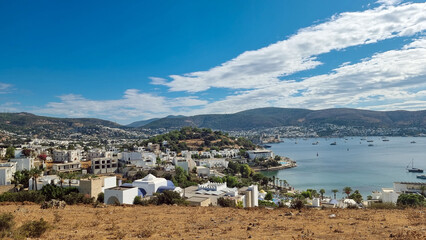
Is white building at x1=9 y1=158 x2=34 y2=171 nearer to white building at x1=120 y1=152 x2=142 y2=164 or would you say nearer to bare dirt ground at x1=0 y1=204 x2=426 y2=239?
white building at x1=120 y1=152 x2=142 y2=164

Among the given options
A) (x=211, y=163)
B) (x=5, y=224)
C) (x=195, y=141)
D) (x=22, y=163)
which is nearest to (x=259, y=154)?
(x=195, y=141)

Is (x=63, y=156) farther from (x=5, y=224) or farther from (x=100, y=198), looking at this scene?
(x=5, y=224)

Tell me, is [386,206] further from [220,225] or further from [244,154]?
[244,154]

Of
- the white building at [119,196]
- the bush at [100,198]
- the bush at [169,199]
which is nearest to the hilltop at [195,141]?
the bush at [100,198]

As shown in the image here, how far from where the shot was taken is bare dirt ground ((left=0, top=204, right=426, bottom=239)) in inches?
264

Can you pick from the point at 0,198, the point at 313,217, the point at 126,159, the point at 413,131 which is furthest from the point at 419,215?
the point at 413,131

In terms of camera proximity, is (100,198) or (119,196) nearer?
(119,196)

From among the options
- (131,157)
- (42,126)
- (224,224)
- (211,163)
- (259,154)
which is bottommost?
(259,154)

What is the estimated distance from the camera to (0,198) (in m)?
13.8

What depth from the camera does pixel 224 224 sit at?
7.93 meters

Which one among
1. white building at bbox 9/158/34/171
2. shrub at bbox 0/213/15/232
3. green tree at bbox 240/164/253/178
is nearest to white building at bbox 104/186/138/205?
shrub at bbox 0/213/15/232

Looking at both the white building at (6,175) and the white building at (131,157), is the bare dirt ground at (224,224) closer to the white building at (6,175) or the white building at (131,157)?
the white building at (6,175)

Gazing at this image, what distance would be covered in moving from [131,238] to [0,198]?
36.0 ft

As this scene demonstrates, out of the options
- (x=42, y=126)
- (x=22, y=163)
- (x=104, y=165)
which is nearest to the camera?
(x=22, y=163)
